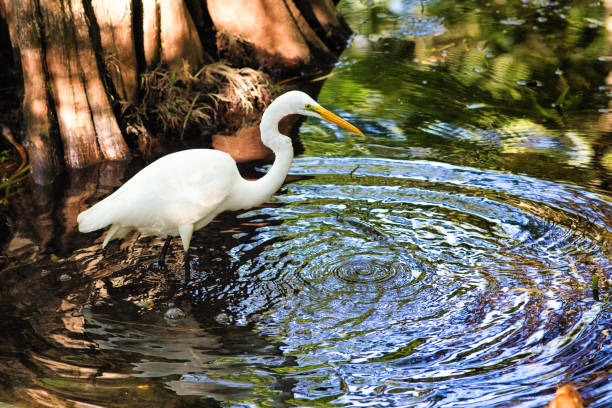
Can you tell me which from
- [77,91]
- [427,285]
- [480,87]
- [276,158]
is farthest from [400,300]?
[480,87]

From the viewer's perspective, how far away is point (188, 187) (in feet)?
16.4

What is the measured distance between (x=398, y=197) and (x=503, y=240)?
1.05 metres

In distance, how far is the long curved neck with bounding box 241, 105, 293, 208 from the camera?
16.5 feet

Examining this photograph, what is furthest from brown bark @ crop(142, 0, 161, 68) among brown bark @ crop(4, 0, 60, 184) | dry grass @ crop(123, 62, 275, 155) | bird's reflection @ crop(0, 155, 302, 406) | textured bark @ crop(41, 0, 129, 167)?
bird's reflection @ crop(0, 155, 302, 406)

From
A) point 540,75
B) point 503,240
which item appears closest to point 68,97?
point 503,240

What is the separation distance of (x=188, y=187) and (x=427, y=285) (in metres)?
1.77

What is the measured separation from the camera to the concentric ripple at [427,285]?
3.88 m

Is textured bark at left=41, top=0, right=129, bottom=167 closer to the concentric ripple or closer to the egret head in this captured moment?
the concentric ripple

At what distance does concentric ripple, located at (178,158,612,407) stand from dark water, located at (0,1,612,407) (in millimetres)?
14

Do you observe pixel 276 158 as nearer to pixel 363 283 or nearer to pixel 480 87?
pixel 363 283

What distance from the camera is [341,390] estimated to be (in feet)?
12.6

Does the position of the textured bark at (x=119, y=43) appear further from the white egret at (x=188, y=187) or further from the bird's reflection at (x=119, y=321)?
the white egret at (x=188, y=187)

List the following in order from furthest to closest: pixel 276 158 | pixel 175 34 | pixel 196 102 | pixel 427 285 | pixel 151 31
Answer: pixel 196 102
pixel 175 34
pixel 151 31
pixel 276 158
pixel 427 285

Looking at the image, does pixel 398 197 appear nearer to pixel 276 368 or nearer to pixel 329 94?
pixel 276 368
